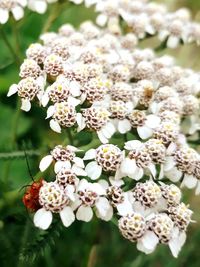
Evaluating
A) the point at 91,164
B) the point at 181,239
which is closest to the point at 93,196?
the point at 91,164

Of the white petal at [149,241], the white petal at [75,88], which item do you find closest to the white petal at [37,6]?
the white petal at [75,88]

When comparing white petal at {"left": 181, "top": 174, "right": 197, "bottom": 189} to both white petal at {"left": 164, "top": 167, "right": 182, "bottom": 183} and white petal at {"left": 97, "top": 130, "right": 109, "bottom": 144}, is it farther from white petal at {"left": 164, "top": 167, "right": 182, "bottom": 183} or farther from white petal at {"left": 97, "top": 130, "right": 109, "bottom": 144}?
white petal at {"left": 97, "top": 130, "right": 109, "bottom": 144}

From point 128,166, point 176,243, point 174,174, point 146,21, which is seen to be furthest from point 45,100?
point 146,21

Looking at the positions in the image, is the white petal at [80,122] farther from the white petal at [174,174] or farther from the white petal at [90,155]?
the white petal at [174,174]

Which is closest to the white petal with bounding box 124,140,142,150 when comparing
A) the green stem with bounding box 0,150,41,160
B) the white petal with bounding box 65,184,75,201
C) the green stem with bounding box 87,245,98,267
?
the white petal with bounding box 65,184,75,201

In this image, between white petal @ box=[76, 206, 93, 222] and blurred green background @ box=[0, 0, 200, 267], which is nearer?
white petal @ box=[76, 206, 93, 222]
